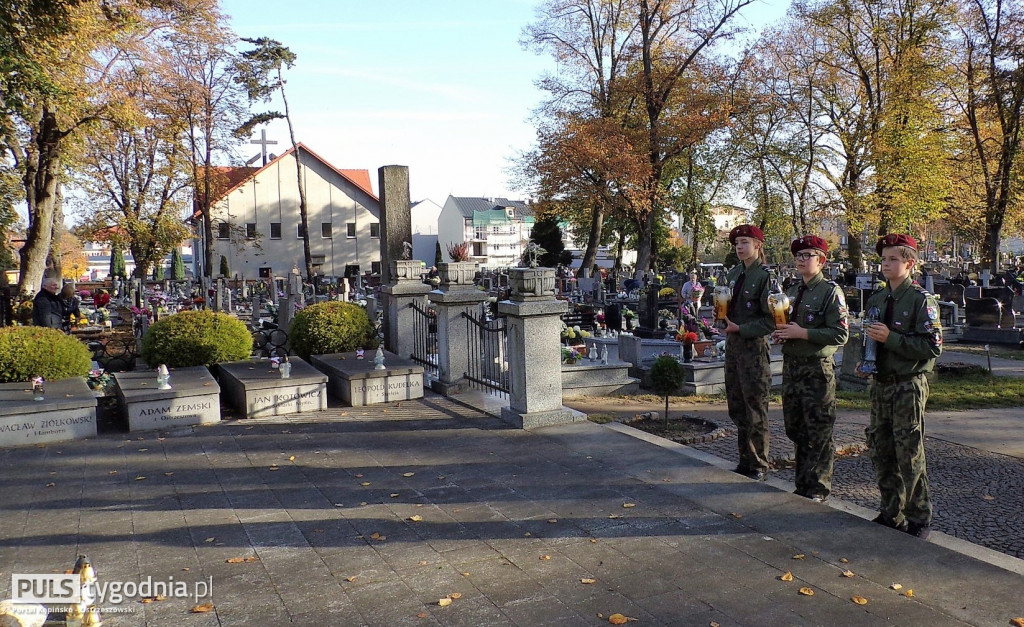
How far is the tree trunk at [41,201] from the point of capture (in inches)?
803

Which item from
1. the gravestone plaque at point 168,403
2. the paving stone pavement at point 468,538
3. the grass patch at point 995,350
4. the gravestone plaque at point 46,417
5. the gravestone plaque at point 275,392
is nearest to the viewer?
the paving stone pavement at point 468,538

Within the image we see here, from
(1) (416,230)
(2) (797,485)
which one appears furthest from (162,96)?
(1) (416,230)

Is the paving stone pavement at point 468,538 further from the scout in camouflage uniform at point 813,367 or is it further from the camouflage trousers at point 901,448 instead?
the scout in camouflage uniform at point 813,367

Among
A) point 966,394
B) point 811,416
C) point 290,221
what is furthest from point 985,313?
point 290,221

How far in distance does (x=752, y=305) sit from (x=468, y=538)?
A: 3090 millimetres

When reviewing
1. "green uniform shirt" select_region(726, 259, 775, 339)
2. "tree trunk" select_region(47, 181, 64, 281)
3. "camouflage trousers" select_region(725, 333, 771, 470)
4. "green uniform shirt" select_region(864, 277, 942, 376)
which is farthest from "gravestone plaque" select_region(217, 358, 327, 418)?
"tree trunk" select_region(47, 181, 64, 281)

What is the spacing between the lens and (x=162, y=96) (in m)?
29.6

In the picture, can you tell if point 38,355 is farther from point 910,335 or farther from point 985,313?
point 985,313

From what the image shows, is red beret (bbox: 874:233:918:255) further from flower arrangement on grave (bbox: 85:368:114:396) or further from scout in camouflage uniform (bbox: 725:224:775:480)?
flower arrangement on grave (bbox: 85:368:114:396)

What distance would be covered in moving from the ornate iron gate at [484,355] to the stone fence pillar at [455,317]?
0.33ft

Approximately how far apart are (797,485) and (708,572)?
6.14 feet

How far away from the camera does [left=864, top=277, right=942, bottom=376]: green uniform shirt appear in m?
5.01

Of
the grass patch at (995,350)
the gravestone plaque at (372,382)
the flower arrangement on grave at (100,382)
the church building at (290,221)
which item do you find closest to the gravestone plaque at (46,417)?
the flower arrangement on grave at (100,382)

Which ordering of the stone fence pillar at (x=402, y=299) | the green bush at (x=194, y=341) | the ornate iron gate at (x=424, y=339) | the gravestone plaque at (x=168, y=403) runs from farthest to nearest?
the stone fence pillar at (x=402, y=299) → the ornate iron gate at (x=424, y=339) → the green bush at (x=194, y=341) → the gravestone plaque at (x=168, y=403)
